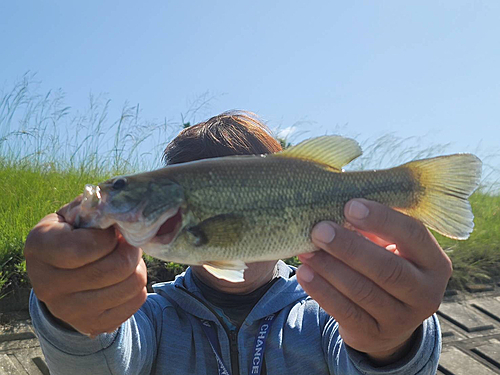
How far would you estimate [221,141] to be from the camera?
2174mm

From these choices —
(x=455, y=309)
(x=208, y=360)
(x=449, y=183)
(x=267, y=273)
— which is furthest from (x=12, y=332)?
(x=455, y=309)

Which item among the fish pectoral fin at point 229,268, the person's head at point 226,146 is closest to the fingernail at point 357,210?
the fish pectoral fin at point 229,268

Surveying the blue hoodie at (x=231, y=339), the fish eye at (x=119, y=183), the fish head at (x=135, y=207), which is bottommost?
the blue hoodie at (x=231, y=339)

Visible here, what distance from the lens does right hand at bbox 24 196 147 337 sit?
1212 mm

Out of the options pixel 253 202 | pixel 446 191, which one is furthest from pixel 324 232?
pixel 446 191

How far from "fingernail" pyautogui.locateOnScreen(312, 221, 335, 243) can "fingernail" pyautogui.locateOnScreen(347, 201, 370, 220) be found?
0.07 meters

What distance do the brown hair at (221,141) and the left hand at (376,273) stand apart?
0.89 meters

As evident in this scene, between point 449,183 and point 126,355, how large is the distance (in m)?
1.29

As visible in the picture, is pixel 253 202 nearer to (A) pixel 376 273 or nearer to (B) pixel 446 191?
(A) pixel 376 273

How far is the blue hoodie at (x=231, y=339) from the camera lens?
1631 millimetres

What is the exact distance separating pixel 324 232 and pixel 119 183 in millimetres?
623

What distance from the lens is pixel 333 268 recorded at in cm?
137

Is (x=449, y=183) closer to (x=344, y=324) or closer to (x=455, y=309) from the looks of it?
(x=344, y=324)

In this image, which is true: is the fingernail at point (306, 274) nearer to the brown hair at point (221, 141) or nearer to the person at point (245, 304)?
the person at point (245, 304)
